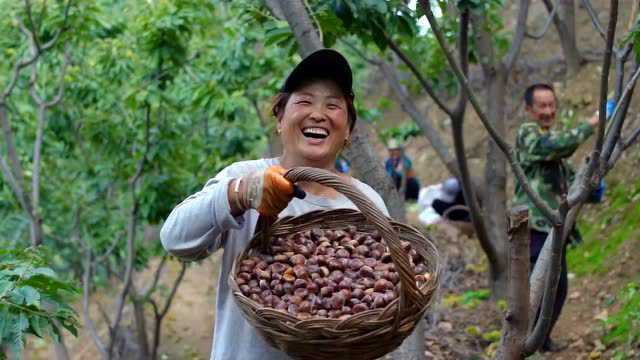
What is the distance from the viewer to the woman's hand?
91.9 inches

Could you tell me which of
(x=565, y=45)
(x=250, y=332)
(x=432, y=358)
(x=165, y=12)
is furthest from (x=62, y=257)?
(x=250, y=332)

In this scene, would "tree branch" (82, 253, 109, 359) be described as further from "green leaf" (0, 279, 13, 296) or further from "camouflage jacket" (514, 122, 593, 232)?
"green leaf" (0, 279, 13, 296)

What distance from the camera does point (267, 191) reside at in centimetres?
234

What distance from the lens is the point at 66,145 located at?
26.1 ft

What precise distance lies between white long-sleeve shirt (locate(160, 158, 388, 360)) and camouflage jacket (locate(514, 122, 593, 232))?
2324 millimetres

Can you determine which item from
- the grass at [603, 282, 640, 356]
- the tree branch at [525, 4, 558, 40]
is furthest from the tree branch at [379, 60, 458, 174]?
the grass at [603, 282, 640, 356]

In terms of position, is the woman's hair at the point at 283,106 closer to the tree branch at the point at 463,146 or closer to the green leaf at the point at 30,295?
the green leaf at the point at 30,295

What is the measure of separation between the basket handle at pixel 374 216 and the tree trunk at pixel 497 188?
4.36 m

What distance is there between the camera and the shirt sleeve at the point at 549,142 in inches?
190

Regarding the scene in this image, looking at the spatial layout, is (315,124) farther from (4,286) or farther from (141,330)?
(141,330)

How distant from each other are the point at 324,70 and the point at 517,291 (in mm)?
877

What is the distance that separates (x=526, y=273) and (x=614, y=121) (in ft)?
2.30

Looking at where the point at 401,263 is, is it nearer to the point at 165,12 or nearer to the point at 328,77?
the point at 328,77

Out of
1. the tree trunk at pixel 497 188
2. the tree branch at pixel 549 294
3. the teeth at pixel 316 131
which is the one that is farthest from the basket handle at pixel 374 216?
the tree trunk at pixel 497 188
